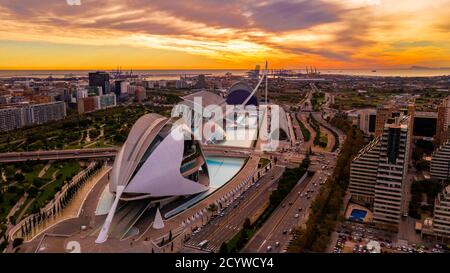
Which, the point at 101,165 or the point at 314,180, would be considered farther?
the point at 101,165

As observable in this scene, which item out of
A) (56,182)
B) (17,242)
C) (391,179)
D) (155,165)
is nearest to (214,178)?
(155,165)

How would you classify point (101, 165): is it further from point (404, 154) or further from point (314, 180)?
point (404, 154)

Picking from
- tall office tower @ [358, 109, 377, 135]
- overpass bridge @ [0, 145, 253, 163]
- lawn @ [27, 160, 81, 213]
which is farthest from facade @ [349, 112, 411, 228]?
tall office tower @ [358, 109, 377, 135]

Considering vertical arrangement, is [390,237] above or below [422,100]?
below

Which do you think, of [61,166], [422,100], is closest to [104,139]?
[61,166]

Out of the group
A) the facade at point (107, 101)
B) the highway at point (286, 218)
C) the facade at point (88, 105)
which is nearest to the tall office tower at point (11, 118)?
the facade at point (88, 105)

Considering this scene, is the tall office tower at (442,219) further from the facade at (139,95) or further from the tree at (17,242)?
the facade at (139,95)
